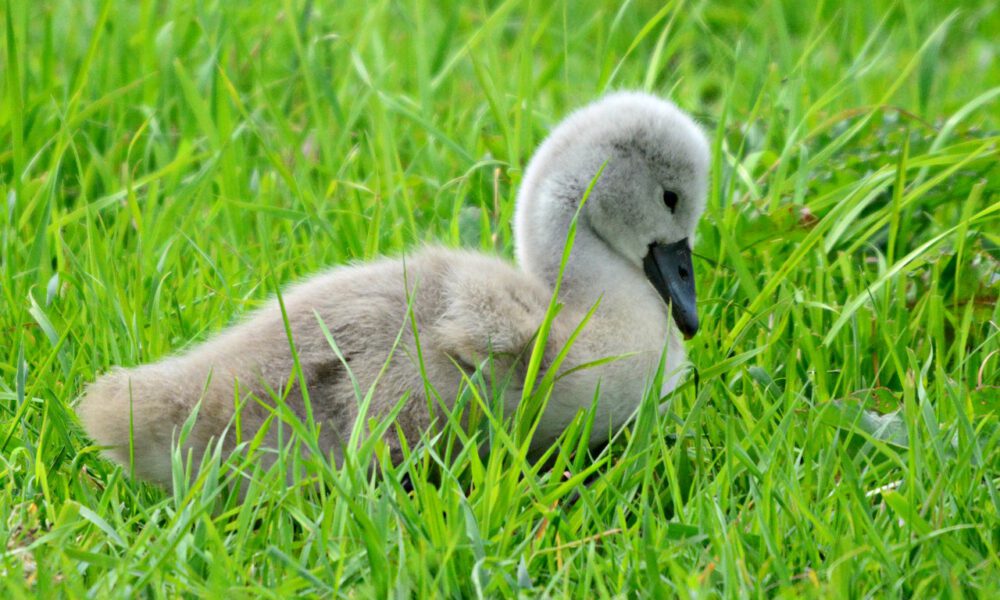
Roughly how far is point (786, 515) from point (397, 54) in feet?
11.8

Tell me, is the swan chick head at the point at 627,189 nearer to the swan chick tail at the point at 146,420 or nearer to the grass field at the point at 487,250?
the grass field at the point at 487,250

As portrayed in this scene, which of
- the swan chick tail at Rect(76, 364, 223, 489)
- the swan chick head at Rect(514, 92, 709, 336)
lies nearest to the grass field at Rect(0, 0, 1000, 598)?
the swan chick tail at Rect(76, 364, 223, 489)

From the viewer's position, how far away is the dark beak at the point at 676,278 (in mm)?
3369

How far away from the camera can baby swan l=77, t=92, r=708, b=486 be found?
2945 mm

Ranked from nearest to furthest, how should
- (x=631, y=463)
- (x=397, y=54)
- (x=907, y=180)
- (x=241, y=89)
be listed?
(x=631, y=463), (x=907, y=180), (x=241, y=89), (x=397, y=54)

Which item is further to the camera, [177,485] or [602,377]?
[602,377]

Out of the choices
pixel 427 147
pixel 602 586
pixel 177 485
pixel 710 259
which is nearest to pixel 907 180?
pixel 710 259

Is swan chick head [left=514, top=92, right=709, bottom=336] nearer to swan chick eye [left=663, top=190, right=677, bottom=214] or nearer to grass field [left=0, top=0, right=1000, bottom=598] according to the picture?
swan chick eye [left=663, top=190, right=677, bottom=214]

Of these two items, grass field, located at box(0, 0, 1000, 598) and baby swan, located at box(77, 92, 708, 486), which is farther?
baby swan, located at box(77, 92, 708, 486)

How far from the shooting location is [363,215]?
391 centimetres

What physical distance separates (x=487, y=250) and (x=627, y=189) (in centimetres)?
63

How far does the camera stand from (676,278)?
3408 millimetres

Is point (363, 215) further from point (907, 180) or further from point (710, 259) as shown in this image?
point (907, 180)

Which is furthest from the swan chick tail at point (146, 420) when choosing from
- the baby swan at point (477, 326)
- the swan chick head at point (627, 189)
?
the swan chick head at point (627, 189)
